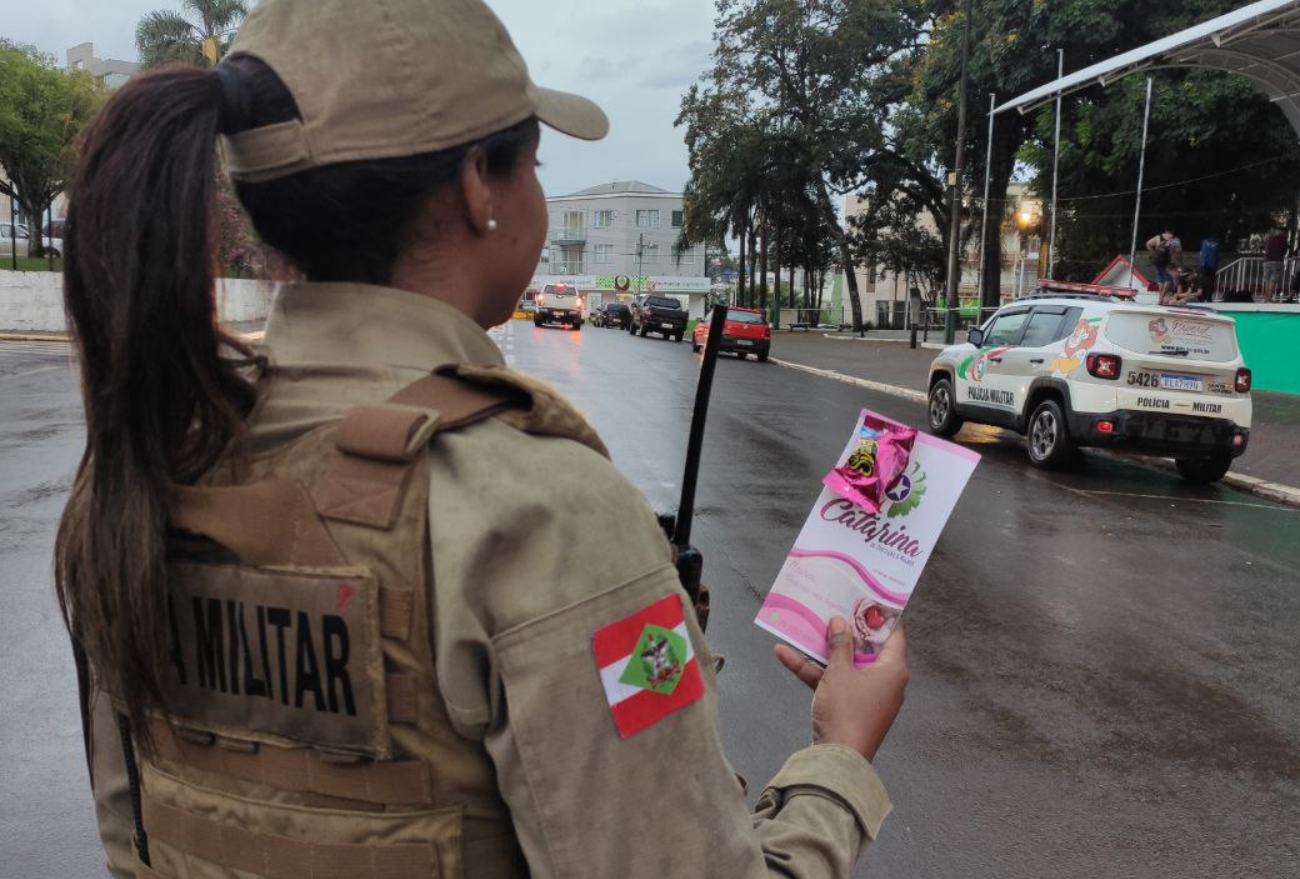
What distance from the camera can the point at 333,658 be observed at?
0.96m

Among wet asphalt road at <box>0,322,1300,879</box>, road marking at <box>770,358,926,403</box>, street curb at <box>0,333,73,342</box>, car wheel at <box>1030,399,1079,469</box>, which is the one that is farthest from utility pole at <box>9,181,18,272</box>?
car wheel at <box>1030,399,1079,469</box>

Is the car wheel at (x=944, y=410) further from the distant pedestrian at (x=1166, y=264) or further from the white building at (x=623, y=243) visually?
the white building at (x=623, y=243)

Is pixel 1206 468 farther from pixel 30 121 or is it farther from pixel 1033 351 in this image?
pixel 30 121

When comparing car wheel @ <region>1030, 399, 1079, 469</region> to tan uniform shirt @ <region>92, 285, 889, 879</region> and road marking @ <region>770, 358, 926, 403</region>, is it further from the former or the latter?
tan uniform shirt @ <region>92, 285, 889, 879</region>

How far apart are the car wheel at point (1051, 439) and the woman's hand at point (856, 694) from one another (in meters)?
9.96

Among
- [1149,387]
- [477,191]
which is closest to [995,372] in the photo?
[1149,387]

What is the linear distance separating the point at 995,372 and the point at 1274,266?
12.4 meters

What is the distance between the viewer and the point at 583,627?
922 millimetres

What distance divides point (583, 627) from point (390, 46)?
0.59 metres

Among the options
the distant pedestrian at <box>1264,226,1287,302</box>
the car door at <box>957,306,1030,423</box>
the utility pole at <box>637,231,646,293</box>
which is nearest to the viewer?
the car door at <box>957,306,1030,423</box>

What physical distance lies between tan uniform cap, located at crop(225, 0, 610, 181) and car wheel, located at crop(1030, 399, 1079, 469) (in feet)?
34.2

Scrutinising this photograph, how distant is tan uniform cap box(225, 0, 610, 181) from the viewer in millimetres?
1033

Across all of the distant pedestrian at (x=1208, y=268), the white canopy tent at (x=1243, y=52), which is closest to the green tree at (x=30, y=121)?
the white canopy tent at (x=1243, y=52)

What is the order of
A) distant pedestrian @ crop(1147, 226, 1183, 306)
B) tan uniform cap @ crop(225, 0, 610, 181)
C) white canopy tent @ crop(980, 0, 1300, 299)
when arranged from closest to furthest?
tan uniform cap @ crop(225, 0, 610, 181) → white canopy tent @ crop(980, 0, 1300, 299) → distant pedestrian @ crop(1147, 226, 1183, 306)
